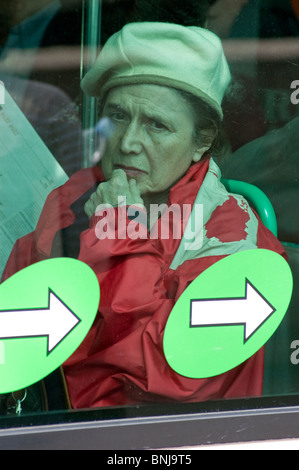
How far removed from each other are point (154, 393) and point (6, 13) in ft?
2.96

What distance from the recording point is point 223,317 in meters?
1.58

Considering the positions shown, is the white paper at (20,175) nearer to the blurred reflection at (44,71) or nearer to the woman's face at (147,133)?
the blurred reflection at (44,71)

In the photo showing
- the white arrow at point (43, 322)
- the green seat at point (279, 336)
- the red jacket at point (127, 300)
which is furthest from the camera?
the green seat at point (279, 336)

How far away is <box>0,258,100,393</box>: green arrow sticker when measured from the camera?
1435 mm

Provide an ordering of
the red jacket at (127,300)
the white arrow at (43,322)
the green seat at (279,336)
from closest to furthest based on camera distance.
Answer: the white arrow at (43,322), the red jacket at (127,300), the green seat at (279,336)

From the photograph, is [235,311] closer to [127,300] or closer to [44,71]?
[127,300]

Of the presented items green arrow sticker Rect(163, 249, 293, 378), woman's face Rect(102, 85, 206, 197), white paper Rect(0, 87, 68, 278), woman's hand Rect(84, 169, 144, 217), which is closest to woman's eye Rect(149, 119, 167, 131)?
woman's face Rect(102, 85, 206, 197)

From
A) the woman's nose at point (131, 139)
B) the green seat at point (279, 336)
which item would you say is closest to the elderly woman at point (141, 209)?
the woman's nose at point (131, 139)

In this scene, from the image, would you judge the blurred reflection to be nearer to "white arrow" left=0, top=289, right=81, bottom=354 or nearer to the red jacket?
the red jacket

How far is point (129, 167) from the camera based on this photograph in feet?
5.15

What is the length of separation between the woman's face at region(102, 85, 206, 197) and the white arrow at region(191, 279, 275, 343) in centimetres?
29

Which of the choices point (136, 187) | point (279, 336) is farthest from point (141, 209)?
point (279, 336)

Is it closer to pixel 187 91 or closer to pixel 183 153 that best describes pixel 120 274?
pixel 183 153

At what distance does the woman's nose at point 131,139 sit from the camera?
5.07ft
